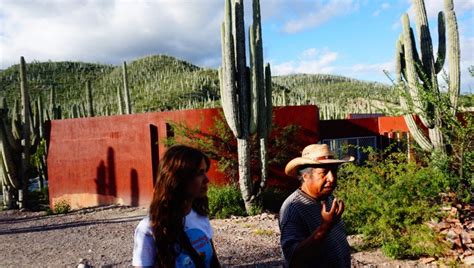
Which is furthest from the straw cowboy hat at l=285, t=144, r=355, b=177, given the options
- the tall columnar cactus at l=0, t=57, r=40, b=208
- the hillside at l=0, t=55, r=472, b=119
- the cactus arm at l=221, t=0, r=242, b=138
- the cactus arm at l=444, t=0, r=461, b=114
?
the hillside at l=0, t=55, r=472, b=119

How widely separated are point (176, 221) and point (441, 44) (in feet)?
29.7

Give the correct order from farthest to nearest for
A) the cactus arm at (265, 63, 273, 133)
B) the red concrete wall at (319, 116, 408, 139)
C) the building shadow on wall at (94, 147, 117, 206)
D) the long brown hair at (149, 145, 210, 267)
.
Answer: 1. the red concrete wall at (319, 116, 408, 139)
2. the building shadow on wall at (94, 147, 117, 206)
3. the cactus arm at (265, 63, 273, 133)
4. the long brown hair at (149, 145, 210, 267)

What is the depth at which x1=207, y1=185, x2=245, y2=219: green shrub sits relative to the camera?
10701 mm

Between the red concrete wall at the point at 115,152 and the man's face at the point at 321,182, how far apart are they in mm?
9496

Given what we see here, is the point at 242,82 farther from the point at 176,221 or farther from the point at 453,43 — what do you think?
the point at 176,221

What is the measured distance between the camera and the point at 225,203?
11.0m

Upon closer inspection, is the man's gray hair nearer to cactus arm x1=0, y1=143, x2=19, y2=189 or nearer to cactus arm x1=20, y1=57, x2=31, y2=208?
cactus arm x1=20, y1=57, x2=31, y2=208

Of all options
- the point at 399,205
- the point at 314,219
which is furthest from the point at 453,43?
the point at 314,219

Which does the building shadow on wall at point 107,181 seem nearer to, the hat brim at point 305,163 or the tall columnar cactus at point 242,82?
the tall columnar cactus at point 242,82

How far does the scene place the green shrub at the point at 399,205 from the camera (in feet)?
21.2

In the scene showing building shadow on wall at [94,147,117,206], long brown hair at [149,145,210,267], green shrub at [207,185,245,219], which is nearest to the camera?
long brown hair at [149,145,210,267]

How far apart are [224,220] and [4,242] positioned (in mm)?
4735

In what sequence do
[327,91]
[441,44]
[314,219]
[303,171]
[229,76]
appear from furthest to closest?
[327,91] → [229,76] → [441,44] → [303,171] → [314,219]

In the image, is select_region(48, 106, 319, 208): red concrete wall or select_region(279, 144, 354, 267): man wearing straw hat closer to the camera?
select_region(279, 144, 354, 267): man wearing straw hat
